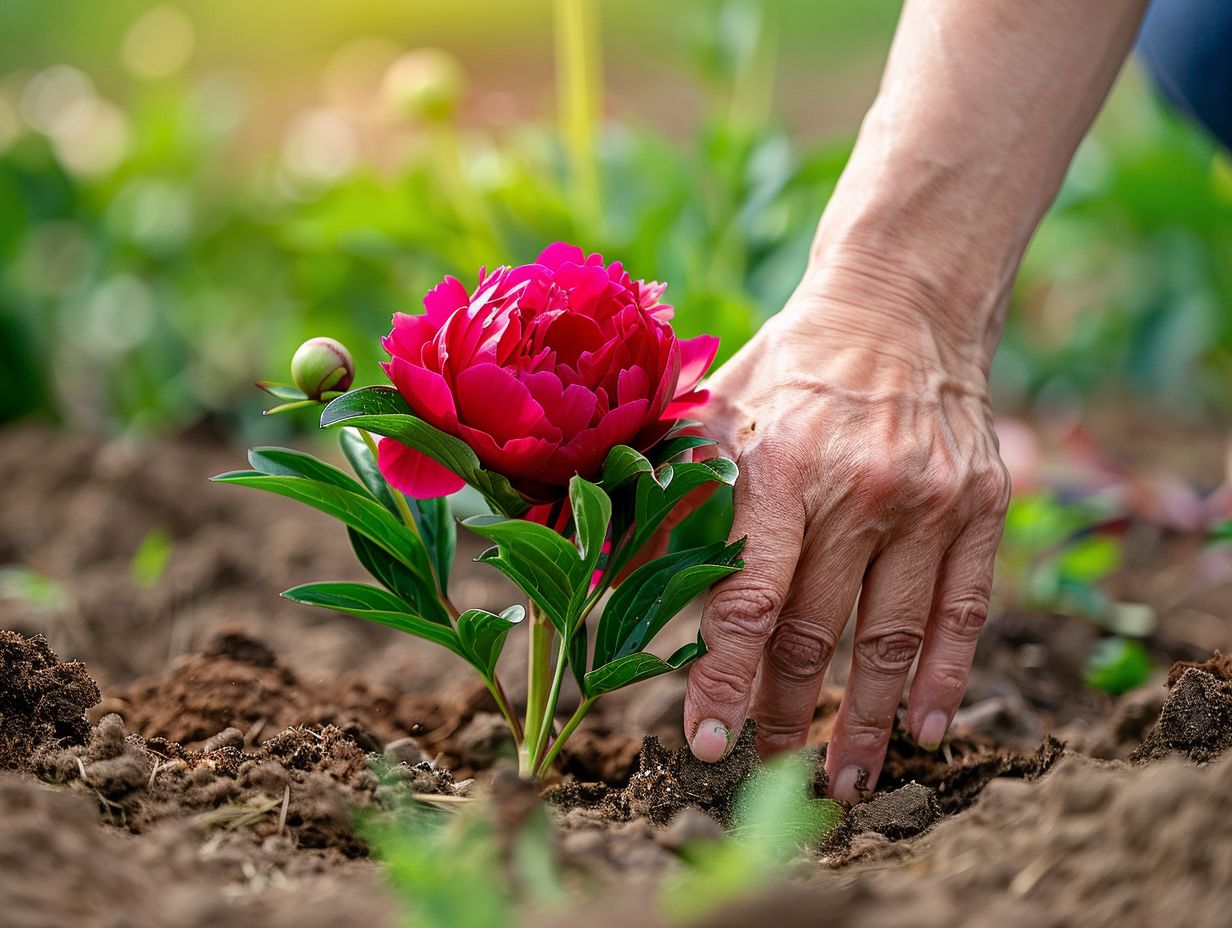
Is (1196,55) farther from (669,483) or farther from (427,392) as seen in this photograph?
(427,392)

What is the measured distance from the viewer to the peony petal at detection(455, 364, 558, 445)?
103cm

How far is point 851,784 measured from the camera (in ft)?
4.15

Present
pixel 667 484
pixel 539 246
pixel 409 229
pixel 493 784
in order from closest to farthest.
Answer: pixel 493 784 → pixel 667 484 → pixel 539 246 → pixel 409 229

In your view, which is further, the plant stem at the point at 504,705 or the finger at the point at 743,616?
the plant stem at the point at 504,705

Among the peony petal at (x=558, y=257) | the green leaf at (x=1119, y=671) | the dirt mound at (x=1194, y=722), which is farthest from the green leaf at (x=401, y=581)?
the green leaf at (x=1119, y=671)

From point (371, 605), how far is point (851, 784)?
1.63ft

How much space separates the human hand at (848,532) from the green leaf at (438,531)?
0.28 metres

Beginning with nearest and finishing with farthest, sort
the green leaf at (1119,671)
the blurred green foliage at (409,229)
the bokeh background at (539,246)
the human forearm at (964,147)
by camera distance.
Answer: the human forearm at (964,147)
the green leaf at (1119,671)
the bokeh background at (539,246)
the blurred green foliage at (409,229)

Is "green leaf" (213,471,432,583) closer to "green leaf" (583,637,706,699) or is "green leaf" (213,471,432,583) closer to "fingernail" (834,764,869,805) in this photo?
"green leaf" (583,637,706,699)

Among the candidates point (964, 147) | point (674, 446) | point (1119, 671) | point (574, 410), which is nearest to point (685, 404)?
point (674, 446)

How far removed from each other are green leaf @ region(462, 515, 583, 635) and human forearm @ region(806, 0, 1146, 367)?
48 cm

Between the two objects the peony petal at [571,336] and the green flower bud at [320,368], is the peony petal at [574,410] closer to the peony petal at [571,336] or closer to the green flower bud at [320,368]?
the peony petal at [571,336]

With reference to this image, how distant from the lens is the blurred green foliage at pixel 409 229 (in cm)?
265

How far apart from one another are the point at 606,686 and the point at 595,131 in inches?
79.0
